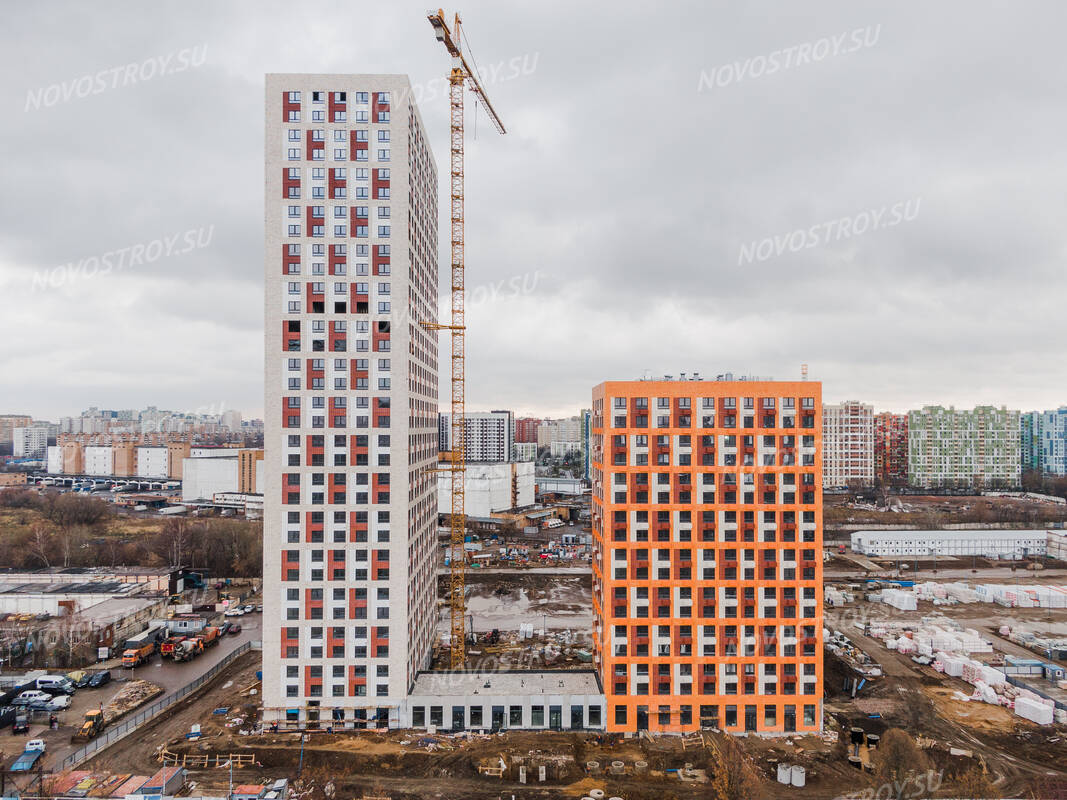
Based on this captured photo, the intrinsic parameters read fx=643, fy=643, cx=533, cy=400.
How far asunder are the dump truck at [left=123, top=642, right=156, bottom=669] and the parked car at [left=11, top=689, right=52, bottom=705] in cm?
775

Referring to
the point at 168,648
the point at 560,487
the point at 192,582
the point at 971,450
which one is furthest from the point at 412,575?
the point at 971,450

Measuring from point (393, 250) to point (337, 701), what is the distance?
3230 cm

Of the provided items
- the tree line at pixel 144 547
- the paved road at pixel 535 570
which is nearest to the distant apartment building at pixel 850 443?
the paved road at pixel 535 570

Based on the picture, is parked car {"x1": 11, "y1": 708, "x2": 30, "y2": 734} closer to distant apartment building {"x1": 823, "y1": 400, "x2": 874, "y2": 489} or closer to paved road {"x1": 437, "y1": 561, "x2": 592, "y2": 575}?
paved road {"x1": 437, "y1": 561, "x2": 592, "y2": 575}

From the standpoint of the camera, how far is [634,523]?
151 feet

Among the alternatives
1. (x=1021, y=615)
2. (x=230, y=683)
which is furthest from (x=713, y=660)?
(x=1021, y=615)

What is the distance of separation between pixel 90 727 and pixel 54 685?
1202cm

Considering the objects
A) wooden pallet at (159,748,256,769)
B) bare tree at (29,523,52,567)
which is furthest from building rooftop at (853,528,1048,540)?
bare tree at (29,523,52,567)

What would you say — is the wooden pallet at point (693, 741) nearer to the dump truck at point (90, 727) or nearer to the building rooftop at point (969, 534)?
the dump truck at point (90, 727)

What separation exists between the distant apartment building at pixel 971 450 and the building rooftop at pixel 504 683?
188 meters

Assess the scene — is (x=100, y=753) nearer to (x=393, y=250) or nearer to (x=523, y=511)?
(x=393, y=250)

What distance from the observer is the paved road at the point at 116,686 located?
146 ft

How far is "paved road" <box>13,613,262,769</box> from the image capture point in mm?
44594

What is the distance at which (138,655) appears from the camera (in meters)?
61.9
